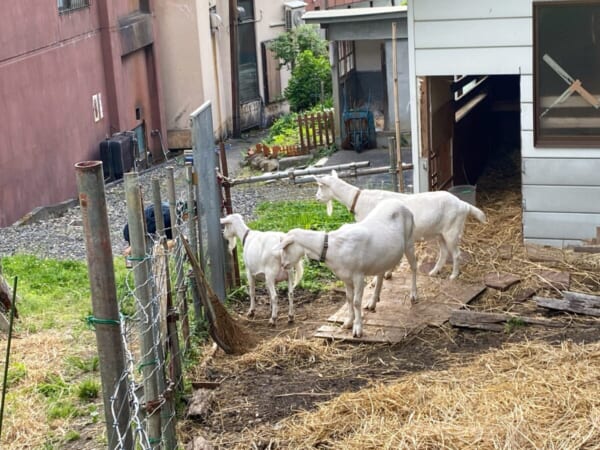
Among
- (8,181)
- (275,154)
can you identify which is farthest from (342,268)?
(275,154)

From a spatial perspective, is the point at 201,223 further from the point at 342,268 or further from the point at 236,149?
the point at 236,149

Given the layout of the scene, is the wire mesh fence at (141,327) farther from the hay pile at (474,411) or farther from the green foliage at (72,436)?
the hay pile at (474,411)

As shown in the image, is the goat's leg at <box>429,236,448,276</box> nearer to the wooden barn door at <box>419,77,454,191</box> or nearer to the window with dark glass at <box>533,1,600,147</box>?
the wooden barn door at <box>419,77,454,191</box>

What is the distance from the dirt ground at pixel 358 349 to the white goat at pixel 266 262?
0.26 metres

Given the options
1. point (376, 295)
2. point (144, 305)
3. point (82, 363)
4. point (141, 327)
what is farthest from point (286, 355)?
point (144, 305)

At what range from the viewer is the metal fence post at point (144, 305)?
509cm

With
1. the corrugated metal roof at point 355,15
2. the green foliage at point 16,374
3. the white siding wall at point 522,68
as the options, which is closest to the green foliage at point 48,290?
the green foliage at point 16,374

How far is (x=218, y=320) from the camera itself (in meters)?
8.58

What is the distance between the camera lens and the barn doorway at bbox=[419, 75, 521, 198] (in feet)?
39.4

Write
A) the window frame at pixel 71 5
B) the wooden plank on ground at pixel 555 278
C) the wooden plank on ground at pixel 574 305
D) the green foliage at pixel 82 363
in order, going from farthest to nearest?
the window frame at pixel 71 5, the wooden plank on ground at pixel 555 278, the wooden plank on ground at pixel 574 305, the green foliage at pixel 82 363

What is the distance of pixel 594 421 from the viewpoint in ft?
19.5

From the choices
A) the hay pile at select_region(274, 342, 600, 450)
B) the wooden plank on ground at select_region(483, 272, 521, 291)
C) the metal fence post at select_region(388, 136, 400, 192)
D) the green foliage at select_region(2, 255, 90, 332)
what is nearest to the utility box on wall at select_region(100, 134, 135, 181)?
the green foliage at select_region(2, 255, 90, 332)

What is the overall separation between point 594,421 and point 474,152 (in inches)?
343

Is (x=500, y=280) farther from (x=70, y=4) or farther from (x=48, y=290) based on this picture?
(x=70, y=4)
